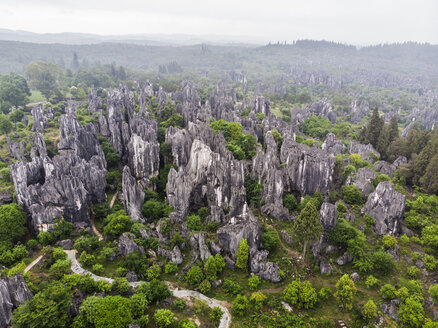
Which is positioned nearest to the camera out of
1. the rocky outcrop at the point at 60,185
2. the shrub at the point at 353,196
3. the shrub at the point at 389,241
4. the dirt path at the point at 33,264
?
the dirt path at the point at 33,264

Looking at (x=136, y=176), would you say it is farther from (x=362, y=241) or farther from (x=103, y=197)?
(x=362, y=241)

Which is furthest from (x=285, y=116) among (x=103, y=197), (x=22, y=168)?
(x=22, y=168)

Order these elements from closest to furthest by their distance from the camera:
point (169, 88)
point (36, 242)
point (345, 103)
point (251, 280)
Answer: point (251, 280) < point (36, 242) < point (169, 88) < point (345, 103)

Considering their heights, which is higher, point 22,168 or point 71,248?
point 22,168

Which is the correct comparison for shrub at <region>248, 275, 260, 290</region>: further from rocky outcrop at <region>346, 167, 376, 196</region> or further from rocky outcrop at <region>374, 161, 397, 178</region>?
rocky outcrop at <region>374, 161, 397, 178</region>

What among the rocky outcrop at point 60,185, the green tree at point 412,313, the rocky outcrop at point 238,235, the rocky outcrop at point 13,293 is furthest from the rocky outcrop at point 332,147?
the rocky outcrop at point 13,293

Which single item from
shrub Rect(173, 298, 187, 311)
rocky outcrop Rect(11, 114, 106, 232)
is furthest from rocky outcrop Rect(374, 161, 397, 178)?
rocky outcrop Rect(11, 114, 106, 232)

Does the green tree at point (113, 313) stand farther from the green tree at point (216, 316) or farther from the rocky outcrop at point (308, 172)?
the rocky outcrop at point (308, 172)

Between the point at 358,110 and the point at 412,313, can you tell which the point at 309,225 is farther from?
the point at 358,110
